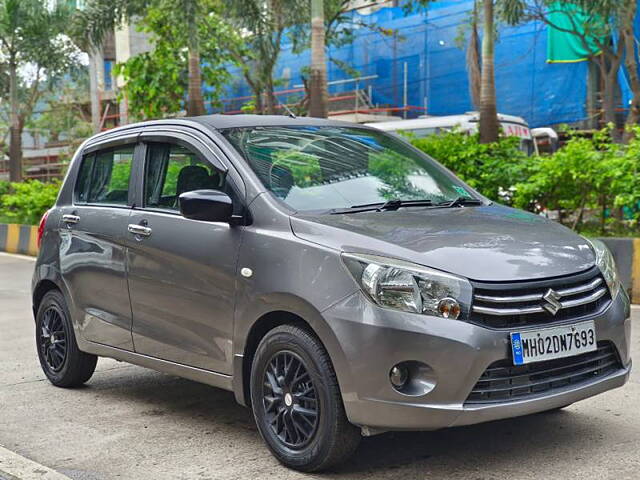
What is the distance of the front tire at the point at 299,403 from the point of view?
166 inches

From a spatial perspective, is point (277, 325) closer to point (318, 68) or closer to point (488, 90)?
point (488, 90)

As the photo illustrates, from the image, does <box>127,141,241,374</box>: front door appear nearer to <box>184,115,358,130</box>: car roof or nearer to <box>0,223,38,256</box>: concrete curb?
<box>184,115,358,130</box>: car roof

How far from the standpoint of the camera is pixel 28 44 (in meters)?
29.4

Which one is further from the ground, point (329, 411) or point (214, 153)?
point (214, 153)

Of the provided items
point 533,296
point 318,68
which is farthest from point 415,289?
point 318,68

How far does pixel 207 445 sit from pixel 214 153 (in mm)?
1516

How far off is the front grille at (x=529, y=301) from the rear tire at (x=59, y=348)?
324cm

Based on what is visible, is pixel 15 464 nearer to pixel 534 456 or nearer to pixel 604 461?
pixel 534 456

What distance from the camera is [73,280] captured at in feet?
20.3

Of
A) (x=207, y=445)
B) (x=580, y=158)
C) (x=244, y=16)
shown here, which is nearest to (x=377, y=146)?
(x=207, y=445)

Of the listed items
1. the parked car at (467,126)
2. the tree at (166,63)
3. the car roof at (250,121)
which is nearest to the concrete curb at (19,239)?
the tree at (166,63)

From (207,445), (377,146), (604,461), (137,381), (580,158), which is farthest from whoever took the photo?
(580,158)

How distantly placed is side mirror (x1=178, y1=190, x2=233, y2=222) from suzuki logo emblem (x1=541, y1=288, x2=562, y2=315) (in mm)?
1590

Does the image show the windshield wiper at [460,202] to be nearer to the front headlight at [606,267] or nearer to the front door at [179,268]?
the front headlight at [606,267]
